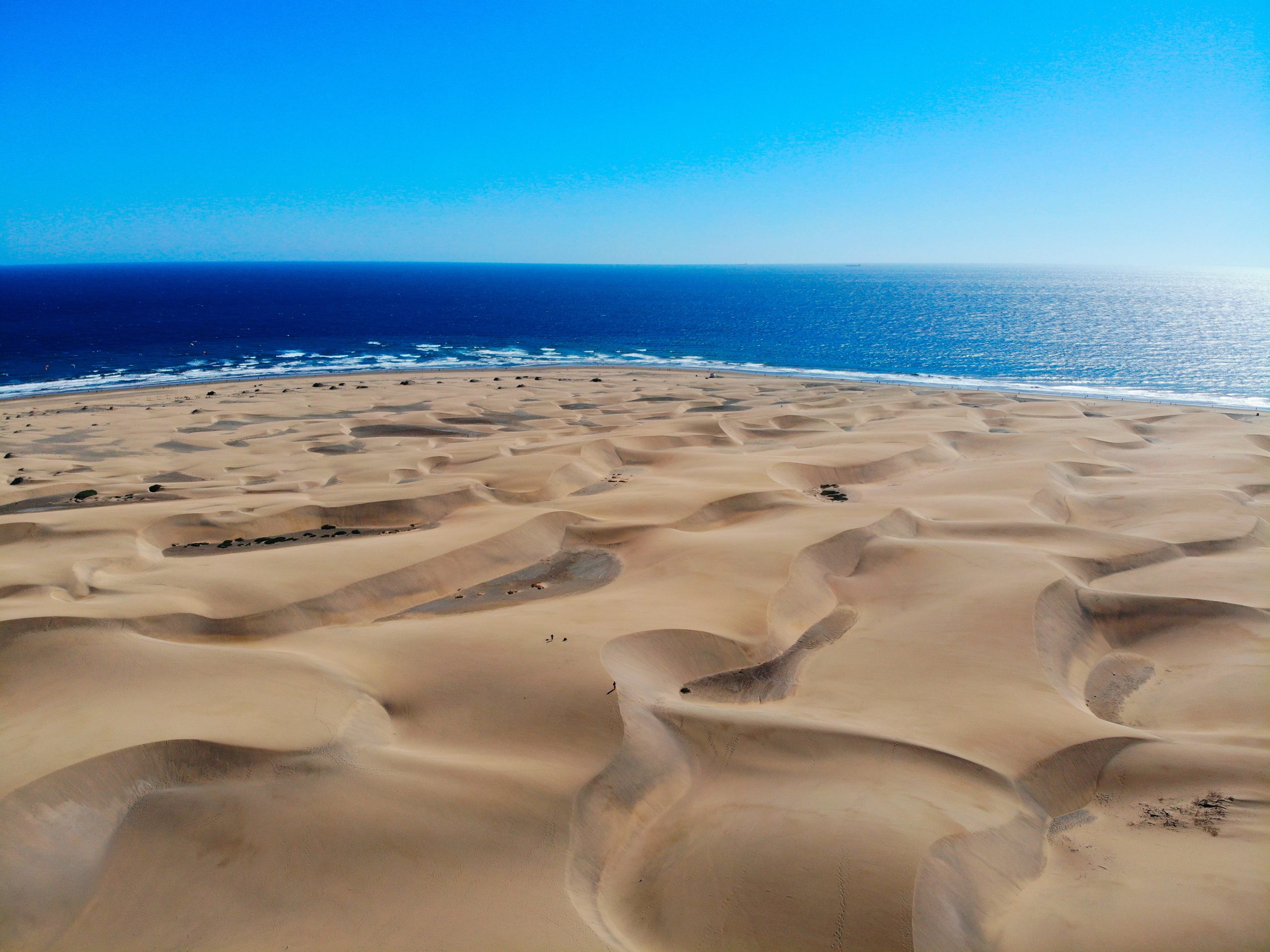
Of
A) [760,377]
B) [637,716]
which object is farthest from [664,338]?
[637,716]

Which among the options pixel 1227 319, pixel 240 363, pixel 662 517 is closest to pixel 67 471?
pixel 662 517

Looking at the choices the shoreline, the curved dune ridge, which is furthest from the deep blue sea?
the curved dune ridge

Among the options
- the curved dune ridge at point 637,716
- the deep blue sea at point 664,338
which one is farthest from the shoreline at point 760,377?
the curved dune ridge at point 637,716

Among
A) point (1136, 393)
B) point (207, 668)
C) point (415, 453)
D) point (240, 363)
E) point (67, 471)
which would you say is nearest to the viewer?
point (207, 668)

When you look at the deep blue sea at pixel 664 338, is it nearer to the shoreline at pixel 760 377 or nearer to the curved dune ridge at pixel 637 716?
the shoreline at pixel 760 377

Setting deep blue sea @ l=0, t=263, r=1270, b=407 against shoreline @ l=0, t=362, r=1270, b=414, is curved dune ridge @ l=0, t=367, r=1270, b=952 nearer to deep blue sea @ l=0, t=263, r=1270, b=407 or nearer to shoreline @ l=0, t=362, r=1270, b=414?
shoreline @ l=0, t=362, r=1270, b=414

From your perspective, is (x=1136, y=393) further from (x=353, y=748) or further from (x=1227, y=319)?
(x=1227, y=319)
